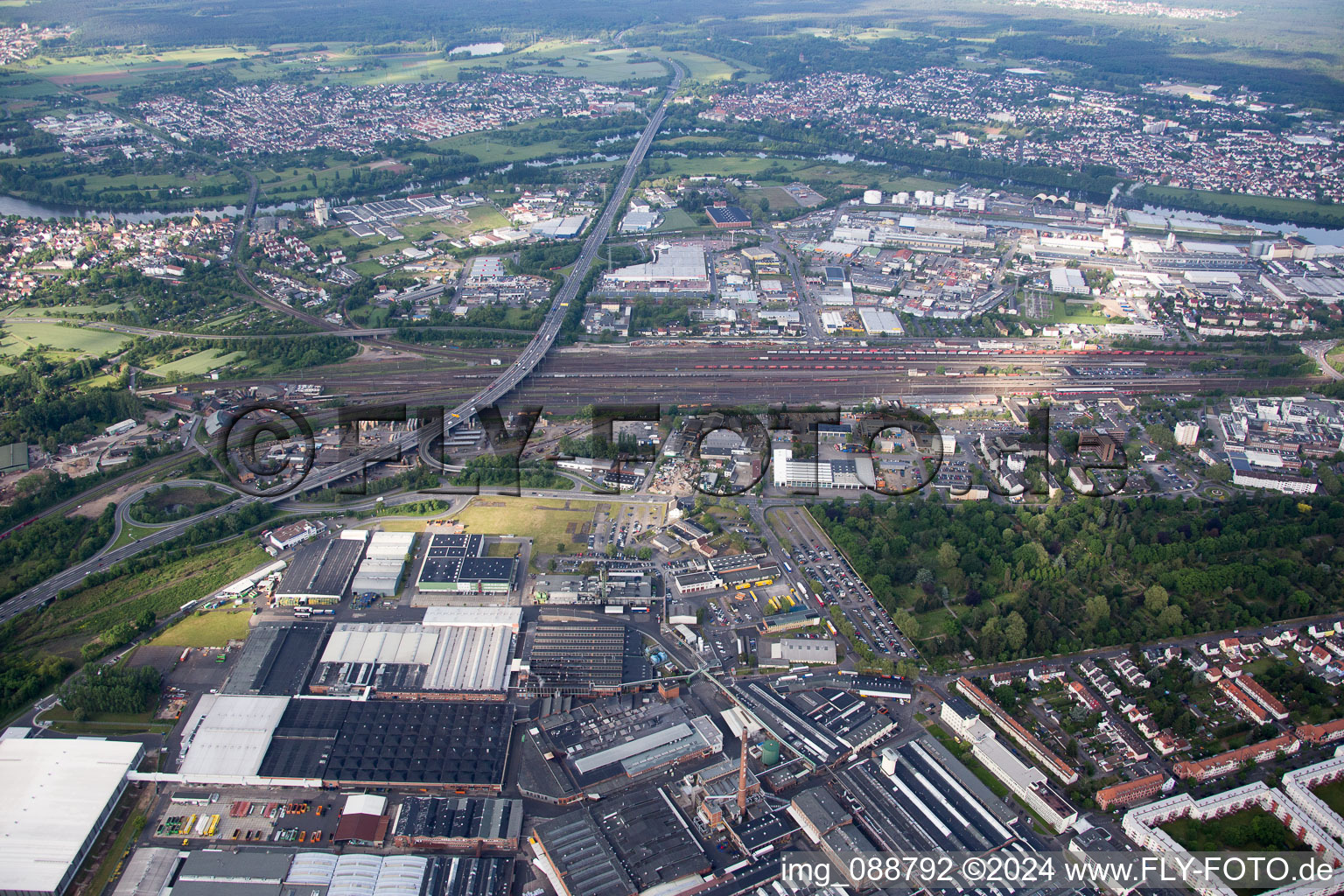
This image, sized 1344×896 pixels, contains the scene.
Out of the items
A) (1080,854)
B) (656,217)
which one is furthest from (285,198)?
(1080,854)

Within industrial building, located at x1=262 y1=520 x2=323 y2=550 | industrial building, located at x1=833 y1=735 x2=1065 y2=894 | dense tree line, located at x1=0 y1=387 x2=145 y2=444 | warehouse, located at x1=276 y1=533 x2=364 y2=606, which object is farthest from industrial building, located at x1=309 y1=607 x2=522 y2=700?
dense tree line, located at x1=0 y1=387 x2=145 y2=444

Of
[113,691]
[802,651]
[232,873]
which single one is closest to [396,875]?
[232,873]

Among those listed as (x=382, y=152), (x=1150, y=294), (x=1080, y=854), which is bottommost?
(x=1080, y=854)

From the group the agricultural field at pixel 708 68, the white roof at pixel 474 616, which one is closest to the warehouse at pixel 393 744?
the white roof at pixel 474 616

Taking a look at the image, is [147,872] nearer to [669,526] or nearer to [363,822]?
[363,822]

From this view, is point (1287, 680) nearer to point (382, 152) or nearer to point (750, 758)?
point (750, 758)

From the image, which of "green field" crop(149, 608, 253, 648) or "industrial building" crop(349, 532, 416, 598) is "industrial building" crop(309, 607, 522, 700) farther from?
"green field" crop(149, 608, 253, 648)

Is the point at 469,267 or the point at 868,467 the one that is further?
the point at 469,267
